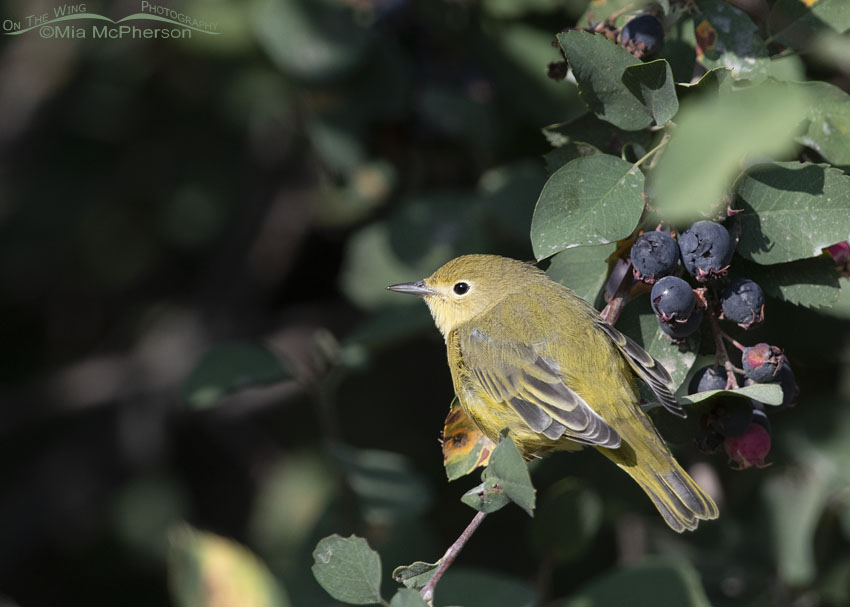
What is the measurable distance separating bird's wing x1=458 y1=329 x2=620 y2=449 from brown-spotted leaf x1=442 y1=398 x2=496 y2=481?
0.61 ft

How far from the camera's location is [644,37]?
7.00 ft

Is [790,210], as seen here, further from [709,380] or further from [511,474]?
[511,474]

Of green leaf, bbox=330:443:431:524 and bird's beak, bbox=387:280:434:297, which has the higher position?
bird's beak, bbox=387:280:434:297

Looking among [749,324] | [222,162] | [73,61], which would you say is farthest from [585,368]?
[73,61]

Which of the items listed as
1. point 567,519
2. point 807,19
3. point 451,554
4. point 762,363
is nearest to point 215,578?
point 451,554

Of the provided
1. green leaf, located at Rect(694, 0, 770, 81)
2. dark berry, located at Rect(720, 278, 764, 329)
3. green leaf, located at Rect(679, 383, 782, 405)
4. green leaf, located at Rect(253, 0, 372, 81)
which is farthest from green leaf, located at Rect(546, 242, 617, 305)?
green leaf, located at Rect(253, 0, 372, 81)

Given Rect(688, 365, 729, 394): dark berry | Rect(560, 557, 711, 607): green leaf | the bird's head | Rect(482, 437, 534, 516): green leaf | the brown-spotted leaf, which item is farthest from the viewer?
the bird's head

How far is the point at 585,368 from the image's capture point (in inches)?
99.8

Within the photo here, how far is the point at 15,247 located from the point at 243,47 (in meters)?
1.75

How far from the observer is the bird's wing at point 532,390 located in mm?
2320

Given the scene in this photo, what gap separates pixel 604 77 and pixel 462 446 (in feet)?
3.21

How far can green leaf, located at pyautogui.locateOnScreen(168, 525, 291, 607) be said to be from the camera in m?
2.39

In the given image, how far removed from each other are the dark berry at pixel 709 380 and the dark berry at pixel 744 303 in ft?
0.50

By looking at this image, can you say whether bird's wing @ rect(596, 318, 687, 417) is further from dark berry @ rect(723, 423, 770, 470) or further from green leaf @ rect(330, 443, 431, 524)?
green leaf @ rect(330, 443, 431, 524)
